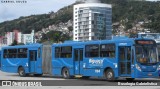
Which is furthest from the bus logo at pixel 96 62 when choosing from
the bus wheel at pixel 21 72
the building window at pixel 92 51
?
the bus wheel at pixel 21 72

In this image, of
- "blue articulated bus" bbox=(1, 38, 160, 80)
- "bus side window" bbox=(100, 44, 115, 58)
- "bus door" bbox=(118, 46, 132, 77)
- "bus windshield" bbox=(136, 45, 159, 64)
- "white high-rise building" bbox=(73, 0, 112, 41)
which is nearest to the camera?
"bus windshield" bbox=(136, 45, 159, 64)

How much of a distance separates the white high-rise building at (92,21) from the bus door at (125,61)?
12062 centimetres

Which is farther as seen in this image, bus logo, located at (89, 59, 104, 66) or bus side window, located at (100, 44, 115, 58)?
bus logo, located at (89, 59, 104, 66)

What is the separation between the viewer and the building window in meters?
25.4

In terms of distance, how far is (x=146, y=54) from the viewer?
2253 centimetres

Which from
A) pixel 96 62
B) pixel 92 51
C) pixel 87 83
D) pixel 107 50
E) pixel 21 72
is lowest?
pixel 21 72

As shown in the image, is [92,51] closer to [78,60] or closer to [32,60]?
[78,60]

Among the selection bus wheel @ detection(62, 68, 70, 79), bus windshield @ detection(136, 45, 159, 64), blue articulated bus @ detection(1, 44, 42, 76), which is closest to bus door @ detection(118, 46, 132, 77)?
bus windshield @ detection(136, 45, 159, 64)

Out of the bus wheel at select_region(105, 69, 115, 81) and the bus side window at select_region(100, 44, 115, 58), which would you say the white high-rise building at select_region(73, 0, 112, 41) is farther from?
the bus wheel at select_region(105, 69, 115, 81)

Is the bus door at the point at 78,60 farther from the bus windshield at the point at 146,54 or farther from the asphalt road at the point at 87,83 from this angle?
the bus windshield at the point at 146,54

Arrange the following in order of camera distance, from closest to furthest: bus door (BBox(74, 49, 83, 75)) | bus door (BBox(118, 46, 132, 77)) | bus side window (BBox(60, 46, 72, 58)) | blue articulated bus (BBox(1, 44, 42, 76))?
1. bus door (BBox(118, 46, 132, 77))
2. bus door (BBox(74, 49, 83, 75))
3. bus side window (BBox(60, 46, 72, 58))
4. blue articulated bus (BBox(1, 44, 42, 76))

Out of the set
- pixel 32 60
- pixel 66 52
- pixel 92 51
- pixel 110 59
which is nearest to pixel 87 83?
pixel 110 59

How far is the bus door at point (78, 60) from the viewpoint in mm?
26953

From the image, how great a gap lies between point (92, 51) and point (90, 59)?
55cm
